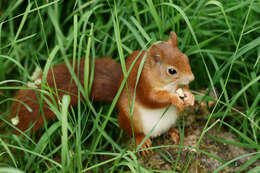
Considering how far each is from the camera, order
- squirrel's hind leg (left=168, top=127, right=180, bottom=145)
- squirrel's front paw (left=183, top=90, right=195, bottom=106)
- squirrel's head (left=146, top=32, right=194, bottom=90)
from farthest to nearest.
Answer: squirrel's hind leg (left=168, top=127, right=180, bottom=145)
squirrel's front paw (left=183, top=90, right=195, bottom=106)
squirrel's head (left=146, top=32, right=194, bottom=90)

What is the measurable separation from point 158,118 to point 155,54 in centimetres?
40

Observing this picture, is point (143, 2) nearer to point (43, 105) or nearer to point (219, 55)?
point (219, 55)

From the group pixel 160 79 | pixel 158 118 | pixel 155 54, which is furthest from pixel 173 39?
pixel 158 118

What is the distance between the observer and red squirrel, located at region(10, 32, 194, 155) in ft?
6.31

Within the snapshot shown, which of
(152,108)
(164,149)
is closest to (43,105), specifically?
(152,108)

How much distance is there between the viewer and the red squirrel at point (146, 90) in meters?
1.92

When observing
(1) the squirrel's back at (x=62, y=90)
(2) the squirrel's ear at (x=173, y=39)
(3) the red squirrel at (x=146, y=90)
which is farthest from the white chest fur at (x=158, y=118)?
(2) the squirrel's ear at (x=173, y=39)

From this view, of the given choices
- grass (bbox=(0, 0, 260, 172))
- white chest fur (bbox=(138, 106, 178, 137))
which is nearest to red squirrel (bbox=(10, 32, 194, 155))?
white chest fur (bbox=(138, 106, 178, 137))

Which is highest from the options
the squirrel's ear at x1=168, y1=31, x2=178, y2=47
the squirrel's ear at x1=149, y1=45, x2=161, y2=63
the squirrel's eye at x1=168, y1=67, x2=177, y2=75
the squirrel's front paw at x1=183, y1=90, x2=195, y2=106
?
the squirrel's ear at x1=168, y1=31, x2=178, y2=47

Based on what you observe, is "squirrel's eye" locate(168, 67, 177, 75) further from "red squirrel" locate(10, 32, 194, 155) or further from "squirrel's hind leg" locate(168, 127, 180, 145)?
"squirrel's hind leg" locate(168, 127, 180, 145)

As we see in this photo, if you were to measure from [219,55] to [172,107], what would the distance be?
0.60m

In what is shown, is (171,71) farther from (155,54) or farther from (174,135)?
(174,135)

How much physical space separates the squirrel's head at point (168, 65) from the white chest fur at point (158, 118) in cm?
19

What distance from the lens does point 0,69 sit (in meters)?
2.34
